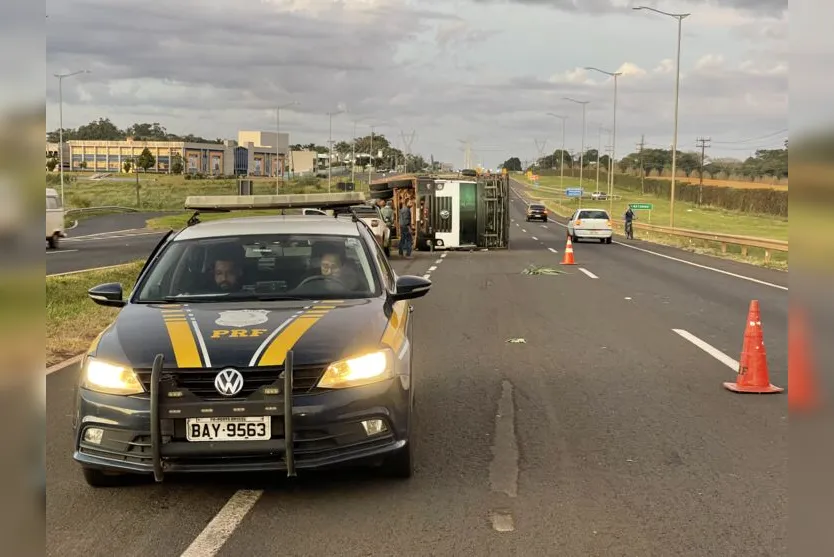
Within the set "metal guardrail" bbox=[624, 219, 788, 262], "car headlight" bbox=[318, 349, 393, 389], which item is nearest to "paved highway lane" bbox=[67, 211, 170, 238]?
"metal guardrail" bbox=[624, 219, 788, 262]

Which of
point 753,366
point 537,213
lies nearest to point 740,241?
point 753,366

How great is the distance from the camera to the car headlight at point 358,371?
16.4ft

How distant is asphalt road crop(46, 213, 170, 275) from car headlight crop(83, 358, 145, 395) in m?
17.7

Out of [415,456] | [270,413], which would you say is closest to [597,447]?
[415,456]

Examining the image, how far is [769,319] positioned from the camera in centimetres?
1420

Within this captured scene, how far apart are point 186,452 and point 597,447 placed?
2.99 metres

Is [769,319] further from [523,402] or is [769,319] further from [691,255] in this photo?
[691,255]

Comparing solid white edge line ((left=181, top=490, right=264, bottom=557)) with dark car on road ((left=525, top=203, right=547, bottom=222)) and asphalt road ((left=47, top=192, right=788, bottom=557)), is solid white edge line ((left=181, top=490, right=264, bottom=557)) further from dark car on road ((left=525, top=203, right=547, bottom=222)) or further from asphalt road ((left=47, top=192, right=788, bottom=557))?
dark car on road ((left=525, top=203, right=547, bottom=222))

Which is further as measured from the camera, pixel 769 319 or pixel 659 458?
pixel 769 319

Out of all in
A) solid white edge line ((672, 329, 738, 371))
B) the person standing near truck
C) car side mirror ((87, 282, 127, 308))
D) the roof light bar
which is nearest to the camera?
car side mirror ((87, 282, 127, 308))
